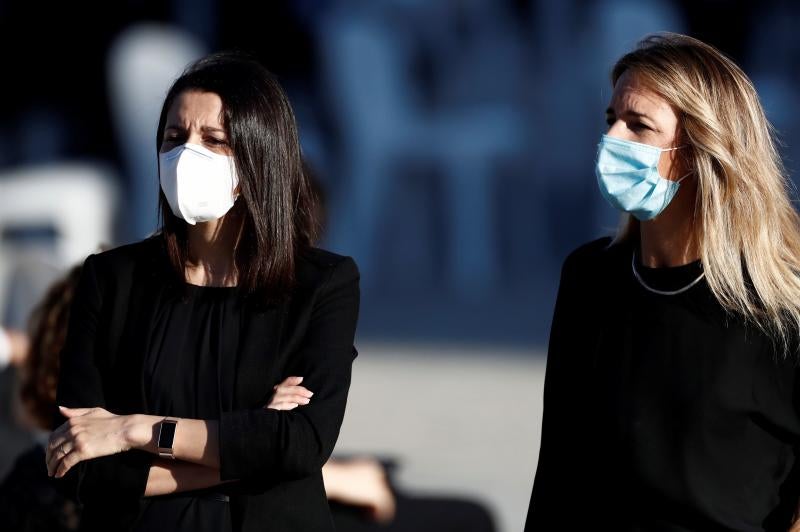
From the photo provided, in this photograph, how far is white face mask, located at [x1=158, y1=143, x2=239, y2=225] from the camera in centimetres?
240

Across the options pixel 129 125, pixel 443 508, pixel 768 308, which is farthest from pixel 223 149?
pixel 129 125

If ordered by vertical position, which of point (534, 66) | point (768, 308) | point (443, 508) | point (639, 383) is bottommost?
point (443, 508)

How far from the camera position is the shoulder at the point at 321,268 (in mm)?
2492

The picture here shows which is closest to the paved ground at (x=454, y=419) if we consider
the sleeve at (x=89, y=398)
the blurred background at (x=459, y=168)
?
the blurred background at (x=459, y=168)

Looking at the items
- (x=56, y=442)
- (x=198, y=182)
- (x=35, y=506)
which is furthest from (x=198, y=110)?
(x=35, y=506)

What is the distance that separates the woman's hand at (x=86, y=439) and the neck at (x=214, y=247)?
1.26 ft

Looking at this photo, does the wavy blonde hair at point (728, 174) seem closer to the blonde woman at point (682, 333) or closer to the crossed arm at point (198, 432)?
the blonde woman at point (682, 333)

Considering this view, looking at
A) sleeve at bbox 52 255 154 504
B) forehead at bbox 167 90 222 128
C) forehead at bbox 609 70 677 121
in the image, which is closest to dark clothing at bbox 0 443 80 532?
sleeve at bbox 52 255 154 504

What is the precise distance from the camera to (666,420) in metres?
2.26

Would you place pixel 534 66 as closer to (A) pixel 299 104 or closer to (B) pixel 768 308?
(A) pixel 299 104

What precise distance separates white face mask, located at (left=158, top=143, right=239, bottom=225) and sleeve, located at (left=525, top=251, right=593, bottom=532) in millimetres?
817

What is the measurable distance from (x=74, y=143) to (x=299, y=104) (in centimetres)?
114

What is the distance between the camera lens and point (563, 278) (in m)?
2.59

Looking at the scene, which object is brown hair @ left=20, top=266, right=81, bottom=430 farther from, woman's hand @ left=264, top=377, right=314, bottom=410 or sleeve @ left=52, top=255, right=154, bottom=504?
woman's hand @ left=264, top=377, right=314, bottom=410
